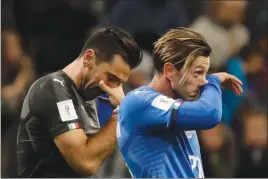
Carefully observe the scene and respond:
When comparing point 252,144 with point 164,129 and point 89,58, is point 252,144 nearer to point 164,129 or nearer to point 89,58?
point 89,58

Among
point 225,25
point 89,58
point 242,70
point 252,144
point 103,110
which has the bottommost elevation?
point 252,144

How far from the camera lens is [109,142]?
2.58 metres

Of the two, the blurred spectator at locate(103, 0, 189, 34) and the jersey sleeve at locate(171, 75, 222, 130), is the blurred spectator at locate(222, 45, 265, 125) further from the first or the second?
the jersey sleeve at locate(171, 75, 222, 130)

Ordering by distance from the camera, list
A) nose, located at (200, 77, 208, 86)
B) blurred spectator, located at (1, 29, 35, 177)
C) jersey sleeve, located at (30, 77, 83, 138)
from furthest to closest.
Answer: blurred spectator, located at (1, 29, 35, 177) → jersey sleeve, located at (30, 77, 83, 138) → nose, located at (200, 77, 208, 86)

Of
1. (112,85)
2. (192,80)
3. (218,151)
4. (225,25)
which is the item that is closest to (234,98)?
(218,151)

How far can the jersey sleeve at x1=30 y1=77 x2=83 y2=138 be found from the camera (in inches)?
98.7

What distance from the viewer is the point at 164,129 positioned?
6.55 ft

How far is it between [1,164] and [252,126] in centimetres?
138

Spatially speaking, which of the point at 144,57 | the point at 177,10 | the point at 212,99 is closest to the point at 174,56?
the point at 212,99

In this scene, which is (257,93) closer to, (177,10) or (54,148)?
(177,10)

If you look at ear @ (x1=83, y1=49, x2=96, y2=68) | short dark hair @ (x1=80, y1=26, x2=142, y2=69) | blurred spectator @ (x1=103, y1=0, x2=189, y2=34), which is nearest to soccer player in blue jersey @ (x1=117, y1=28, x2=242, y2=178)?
short dark hair @ (x1=80, y1=26, x2=142, y2=69)

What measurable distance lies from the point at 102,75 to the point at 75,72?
0.13 meters

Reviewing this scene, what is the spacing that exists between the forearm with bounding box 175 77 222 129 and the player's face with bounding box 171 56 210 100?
0.14m

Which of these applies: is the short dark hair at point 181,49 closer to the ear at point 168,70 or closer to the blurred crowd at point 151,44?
the ear at point 168,70
